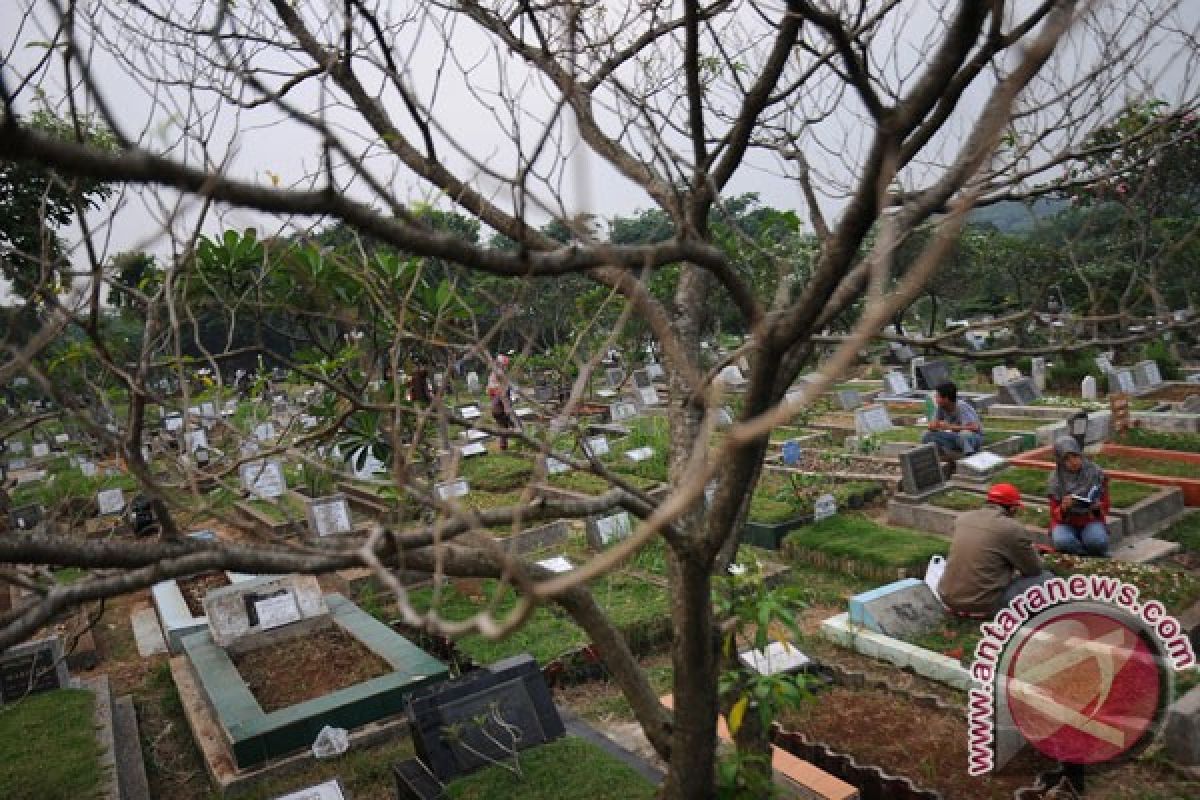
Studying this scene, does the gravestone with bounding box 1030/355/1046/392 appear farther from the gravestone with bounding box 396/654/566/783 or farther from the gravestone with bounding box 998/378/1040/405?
the gravestone with bounding box 396/654/566/783

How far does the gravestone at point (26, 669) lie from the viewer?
6.11 metres

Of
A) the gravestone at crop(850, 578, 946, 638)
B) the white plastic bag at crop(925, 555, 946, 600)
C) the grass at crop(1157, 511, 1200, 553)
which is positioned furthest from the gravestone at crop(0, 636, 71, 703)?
the grass at crop(1157, 511, 1200, 553)

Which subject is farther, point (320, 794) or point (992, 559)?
point (992, 559)

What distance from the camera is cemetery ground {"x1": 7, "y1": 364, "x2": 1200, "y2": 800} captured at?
4180mm

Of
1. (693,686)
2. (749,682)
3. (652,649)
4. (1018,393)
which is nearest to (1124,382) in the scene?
(1018,393)

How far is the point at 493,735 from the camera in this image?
4.55m

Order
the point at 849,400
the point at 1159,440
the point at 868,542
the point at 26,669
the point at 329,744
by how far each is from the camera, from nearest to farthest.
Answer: the point at 329,744, the point at 26,669, the point at 868,542, the point at 1159,440, the point at 849,400

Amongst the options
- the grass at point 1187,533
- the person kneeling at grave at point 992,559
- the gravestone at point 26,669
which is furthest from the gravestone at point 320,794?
the grass at point 1187,533

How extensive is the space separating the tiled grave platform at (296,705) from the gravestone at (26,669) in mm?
861

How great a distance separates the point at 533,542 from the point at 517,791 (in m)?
4.56

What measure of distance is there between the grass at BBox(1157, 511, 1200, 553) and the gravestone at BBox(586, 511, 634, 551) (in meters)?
4.66

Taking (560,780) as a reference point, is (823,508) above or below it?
above

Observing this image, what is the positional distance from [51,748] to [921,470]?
7587 millimetres

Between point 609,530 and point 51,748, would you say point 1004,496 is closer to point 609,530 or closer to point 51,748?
point 609,530
